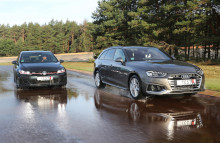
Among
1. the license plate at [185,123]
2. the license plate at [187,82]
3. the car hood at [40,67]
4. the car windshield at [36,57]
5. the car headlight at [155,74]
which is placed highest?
the car windshield at [36,57]

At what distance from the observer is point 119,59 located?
29.7 feet

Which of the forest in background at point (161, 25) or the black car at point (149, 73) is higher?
the forest in background at point (161, 25)

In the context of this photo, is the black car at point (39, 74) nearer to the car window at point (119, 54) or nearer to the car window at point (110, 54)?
the car window at point (110, 54)

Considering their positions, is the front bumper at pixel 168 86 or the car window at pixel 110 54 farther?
the car window at pixel 110 54

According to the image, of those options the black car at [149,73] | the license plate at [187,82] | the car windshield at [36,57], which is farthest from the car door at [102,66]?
the license plate at [187,82]

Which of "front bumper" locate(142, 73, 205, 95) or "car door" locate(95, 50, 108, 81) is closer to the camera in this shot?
"front bumper" locate(142, 73, 205, 95)

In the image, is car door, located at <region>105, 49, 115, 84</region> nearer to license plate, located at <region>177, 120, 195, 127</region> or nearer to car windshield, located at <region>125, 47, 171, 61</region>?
car windshield, located at <region>125, 47, 171, 61</region>

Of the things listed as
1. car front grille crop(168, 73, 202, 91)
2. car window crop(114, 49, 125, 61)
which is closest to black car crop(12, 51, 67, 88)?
car window crop(114, 49, 125, 61)

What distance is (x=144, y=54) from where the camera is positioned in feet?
30.9

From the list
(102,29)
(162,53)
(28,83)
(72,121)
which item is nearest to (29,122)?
(72,121)

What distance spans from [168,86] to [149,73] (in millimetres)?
652

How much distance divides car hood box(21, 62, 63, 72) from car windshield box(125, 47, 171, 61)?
10.2ft

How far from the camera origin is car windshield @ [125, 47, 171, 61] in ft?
30.2

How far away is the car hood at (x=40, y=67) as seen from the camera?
10.6 metres
